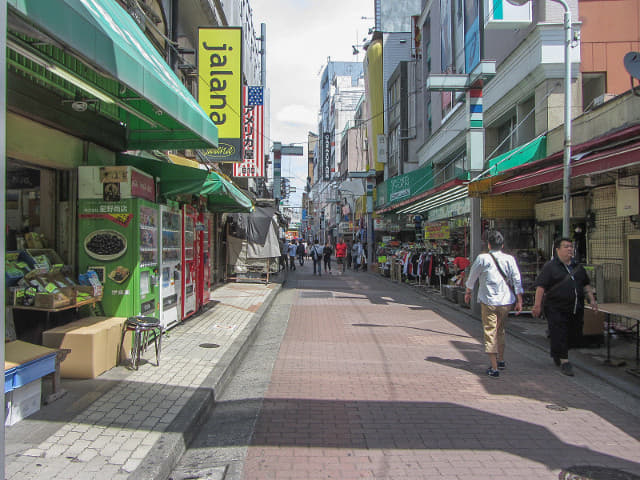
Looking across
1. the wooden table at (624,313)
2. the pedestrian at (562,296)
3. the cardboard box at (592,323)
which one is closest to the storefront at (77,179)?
the pedestrian at (562,296)

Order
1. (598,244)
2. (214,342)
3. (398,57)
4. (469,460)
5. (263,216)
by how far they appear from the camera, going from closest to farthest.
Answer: (469,460) → (214,342) → (598,244) → (263,216) → (398,57)

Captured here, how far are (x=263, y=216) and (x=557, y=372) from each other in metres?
13.4

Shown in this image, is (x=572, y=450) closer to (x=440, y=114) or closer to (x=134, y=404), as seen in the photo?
(x=134, y=404)

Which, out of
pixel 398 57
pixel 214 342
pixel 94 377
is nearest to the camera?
pixel 94 377

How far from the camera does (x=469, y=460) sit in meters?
3.88

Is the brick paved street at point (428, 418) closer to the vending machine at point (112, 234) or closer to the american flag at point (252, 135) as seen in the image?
the vending machine at point (112, 234)

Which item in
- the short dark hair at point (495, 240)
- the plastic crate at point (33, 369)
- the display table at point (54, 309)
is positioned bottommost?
the plastic crate at point (33, 369)

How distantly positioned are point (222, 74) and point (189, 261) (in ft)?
18.7

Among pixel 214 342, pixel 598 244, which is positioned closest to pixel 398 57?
pixel 598 244

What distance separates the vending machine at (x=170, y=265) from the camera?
25.3 ft

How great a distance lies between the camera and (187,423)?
172 inches

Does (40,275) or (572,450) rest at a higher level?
(40,275)

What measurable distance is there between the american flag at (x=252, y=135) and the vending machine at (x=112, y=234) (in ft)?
42.2

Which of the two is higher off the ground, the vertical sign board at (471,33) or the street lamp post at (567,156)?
the vertical sign board at (471,33)
